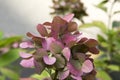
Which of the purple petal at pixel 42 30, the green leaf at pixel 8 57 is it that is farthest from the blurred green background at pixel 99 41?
the purple petal at pixel 42 30

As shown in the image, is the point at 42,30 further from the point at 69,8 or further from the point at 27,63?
the point at 69,8

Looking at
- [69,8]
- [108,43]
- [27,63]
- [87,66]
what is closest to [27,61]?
[27,63]

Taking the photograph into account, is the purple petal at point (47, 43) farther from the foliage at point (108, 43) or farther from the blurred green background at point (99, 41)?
the foliage at point (108, 43)

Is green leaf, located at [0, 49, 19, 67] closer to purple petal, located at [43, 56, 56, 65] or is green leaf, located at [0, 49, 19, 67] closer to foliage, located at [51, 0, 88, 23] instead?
foliage, located at [51, 0, 88, 23]

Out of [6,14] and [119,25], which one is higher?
[119,25]

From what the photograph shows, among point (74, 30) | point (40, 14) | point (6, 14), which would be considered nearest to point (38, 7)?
point (40, 14)

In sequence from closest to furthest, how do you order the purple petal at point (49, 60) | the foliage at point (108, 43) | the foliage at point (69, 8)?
the purple petal at point (49, 60) < the foliage at point (69, 8) < the foliage at point (108, 43)

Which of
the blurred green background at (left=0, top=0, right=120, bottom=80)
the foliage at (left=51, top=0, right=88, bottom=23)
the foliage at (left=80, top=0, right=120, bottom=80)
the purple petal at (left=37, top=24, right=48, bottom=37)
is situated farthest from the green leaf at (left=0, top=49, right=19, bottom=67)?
the purple petal at (left=37, top=24, right=48, bottom=37)

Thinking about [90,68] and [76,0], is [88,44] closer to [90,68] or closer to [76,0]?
[90,68]
